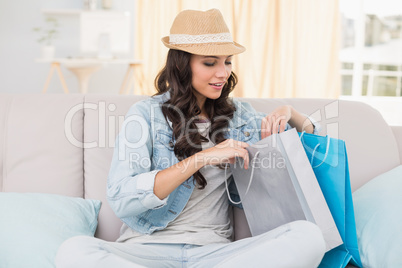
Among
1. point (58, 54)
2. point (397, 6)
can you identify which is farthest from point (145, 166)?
point (397, 6)

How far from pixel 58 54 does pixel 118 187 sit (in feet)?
13.1

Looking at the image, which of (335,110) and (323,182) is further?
(335,110)

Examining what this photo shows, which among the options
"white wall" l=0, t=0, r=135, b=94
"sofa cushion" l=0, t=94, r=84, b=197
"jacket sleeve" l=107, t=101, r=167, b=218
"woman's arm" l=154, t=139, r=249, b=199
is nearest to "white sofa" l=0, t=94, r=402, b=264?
"sofa cushion" l=0, t=94, r=84, b=197

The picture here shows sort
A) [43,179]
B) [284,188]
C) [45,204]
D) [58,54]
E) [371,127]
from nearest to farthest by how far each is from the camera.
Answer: [284,188], [45,204], [43,179], [371,127], [58,54]

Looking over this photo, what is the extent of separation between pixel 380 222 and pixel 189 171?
23.3 inches

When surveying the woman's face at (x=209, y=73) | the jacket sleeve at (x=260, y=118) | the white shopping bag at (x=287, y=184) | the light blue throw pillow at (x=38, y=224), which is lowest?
the light blue throw pillow at (x=38, y=224)

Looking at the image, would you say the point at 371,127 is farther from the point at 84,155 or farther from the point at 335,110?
the point at 84,155

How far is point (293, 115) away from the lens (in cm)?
157

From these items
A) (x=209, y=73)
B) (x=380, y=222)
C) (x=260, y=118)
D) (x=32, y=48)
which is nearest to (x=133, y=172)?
(x=209, y=73)

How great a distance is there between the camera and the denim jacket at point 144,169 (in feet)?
4.14

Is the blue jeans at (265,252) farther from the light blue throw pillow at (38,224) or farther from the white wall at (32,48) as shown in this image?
the white wall at (32,48)

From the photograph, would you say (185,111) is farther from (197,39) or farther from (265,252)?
(265,252)

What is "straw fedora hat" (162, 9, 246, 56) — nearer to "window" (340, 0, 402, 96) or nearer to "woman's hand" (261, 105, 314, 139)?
"woman's hand" (261, 105, 314, 139)

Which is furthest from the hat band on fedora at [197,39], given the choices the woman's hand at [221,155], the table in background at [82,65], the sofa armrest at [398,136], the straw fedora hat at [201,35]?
the table in background at [82,65]
